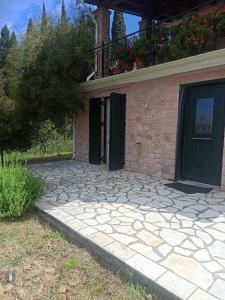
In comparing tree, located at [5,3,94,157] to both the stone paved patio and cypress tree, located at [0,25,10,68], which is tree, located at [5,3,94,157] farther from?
cypress tree, located at [0,25,10,68]

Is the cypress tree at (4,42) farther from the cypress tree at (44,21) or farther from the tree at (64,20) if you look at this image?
the tree at (64,20)

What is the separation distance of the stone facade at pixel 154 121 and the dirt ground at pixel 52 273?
11.7ft

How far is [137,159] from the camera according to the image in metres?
7.14

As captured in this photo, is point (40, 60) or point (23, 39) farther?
point (23, 39)

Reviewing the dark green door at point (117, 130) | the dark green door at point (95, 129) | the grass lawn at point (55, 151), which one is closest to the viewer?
the dark green door at point (117, 130)

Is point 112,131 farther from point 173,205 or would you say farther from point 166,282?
point 166,282

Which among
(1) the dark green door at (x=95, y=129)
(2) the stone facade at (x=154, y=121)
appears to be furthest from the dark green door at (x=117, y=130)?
(1) the dark green door at (x=95, y=129)

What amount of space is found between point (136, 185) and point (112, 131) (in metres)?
2.00

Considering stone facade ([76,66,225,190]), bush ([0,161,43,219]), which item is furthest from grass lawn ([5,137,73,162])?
bush ([0,161,43,219])

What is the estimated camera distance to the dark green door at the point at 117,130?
7.15 meters

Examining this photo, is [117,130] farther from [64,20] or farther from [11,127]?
[64,20]

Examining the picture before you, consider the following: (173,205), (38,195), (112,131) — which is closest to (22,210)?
(38,195)

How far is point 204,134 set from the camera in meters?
5.66

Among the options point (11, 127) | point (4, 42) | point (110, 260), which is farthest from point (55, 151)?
point (4, 42)
